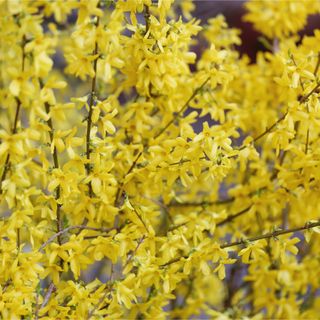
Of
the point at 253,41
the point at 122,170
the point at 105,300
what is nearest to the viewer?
the point at 105,300

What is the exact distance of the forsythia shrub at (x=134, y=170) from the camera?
1009mm

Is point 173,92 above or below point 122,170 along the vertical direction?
above

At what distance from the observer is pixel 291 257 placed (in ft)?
4.97

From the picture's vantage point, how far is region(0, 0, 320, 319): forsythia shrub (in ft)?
3.31

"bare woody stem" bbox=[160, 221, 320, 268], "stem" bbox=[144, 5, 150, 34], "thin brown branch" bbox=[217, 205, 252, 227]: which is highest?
"stem" bbox=[144, 5, 150, 34]

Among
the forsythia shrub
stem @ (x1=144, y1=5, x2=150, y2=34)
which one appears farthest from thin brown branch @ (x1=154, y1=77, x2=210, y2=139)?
stem @ (x1=144, y1=5, x2=150, y2=34)

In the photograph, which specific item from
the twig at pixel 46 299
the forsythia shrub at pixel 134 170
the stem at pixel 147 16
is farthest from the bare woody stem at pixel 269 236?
the stem at pixel 147 16

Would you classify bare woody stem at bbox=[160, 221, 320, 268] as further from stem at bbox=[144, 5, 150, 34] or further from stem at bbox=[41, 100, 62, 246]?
stem at bbox=[144, 5, 150, 34]

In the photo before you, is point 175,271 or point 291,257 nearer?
point 175,271

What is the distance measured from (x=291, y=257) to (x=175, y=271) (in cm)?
47

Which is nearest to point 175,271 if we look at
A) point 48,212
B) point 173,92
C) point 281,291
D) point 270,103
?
point 48,212

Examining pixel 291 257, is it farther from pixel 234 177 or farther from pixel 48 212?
pixel 48 212

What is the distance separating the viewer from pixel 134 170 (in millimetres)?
1174

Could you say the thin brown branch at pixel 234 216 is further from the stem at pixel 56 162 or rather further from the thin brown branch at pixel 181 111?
the stem at pixel 56 162
